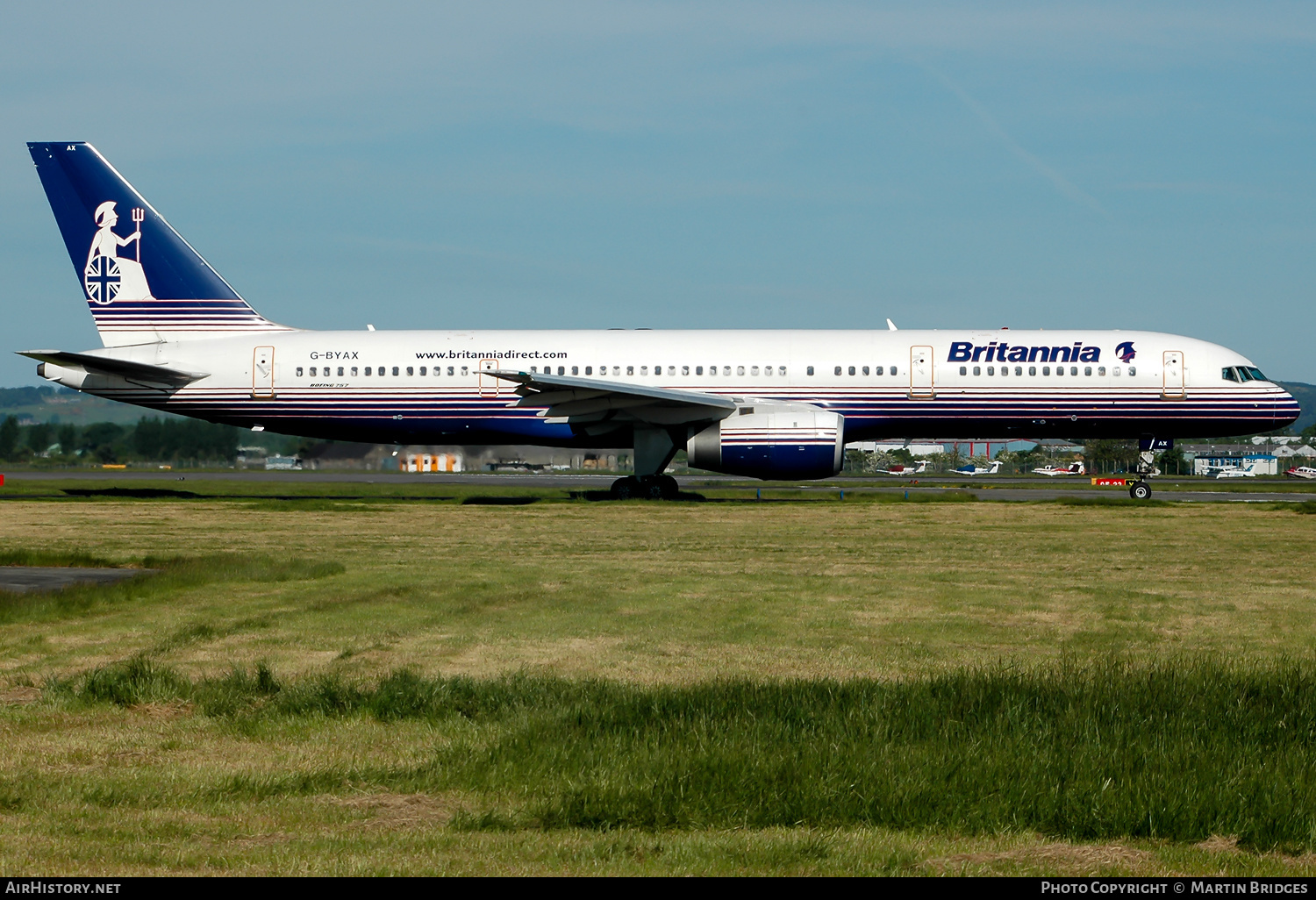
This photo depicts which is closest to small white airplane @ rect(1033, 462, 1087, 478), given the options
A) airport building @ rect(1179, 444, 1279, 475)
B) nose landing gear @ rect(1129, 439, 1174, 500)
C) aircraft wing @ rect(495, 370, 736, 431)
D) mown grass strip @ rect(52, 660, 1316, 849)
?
airport building @ rect(1179, 444, 1279, 475)

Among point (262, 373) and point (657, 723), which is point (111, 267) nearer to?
point (262, 373)

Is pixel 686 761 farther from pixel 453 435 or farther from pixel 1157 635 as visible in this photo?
pixel 453 435

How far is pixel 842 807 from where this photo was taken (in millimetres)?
6344

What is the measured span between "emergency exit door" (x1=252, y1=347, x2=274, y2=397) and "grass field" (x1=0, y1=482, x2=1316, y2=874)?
1764cm

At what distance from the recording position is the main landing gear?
30047 mm

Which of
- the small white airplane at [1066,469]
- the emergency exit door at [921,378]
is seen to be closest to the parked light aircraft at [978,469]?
the small white airplane at [1066,469]

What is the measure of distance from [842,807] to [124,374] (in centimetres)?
2825

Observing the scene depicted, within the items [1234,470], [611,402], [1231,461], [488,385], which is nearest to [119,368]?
[488,385]

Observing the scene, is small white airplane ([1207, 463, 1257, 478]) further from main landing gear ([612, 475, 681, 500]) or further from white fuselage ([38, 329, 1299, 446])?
main landing gear ([612, 475, 681, 500])

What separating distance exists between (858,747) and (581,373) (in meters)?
24.5

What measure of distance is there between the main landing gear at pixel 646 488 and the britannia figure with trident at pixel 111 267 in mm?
13273

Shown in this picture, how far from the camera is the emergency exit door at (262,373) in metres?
31.2

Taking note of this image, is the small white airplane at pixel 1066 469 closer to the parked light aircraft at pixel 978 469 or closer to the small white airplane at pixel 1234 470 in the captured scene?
the parked light aircraft at pixel 978 469

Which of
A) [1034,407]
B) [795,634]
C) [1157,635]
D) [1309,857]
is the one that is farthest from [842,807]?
[1034,407]
